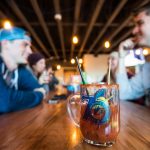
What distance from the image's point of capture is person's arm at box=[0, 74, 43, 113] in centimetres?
124

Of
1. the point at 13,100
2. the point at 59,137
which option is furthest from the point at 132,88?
the point at 59,137

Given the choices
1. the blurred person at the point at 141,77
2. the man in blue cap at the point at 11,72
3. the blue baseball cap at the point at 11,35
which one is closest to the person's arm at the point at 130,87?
the blurred person at the point at 141,77

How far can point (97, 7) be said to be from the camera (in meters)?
4.30

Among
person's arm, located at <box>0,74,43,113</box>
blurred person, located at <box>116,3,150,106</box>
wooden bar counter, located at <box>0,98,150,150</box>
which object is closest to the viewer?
wooden bar counter, located at <box>0,98,150,150</box>

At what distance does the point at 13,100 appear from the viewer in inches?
51.3

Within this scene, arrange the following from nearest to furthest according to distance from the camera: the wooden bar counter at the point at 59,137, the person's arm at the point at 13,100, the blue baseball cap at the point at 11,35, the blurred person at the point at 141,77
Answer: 1. the wooden bar counter at the point at 59,137
2. the person's arm at the point at 13,100
3. the blue baseball cap at the point at 11,35
4. the blurred person at the point at 141,77

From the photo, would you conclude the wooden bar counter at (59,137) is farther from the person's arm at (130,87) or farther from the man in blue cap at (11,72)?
the person's arm at (130,87)

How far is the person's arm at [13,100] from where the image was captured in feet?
4.06

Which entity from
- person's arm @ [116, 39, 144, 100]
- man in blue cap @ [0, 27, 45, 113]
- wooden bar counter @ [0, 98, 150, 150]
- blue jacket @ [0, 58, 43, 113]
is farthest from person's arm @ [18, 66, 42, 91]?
wooden bar counter @ [0, 98, 150, 150]

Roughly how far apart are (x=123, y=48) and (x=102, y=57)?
9.89 metres

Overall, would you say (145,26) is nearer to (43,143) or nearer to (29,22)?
(43,143)

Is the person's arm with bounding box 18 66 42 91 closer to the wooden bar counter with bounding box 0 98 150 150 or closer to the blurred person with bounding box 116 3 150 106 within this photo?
the blurred person with bounding box 116 3 150 106

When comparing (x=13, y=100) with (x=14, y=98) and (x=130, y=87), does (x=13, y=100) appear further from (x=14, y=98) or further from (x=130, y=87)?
(x=130, y=87)

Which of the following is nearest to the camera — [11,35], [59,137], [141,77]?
[59,137]
